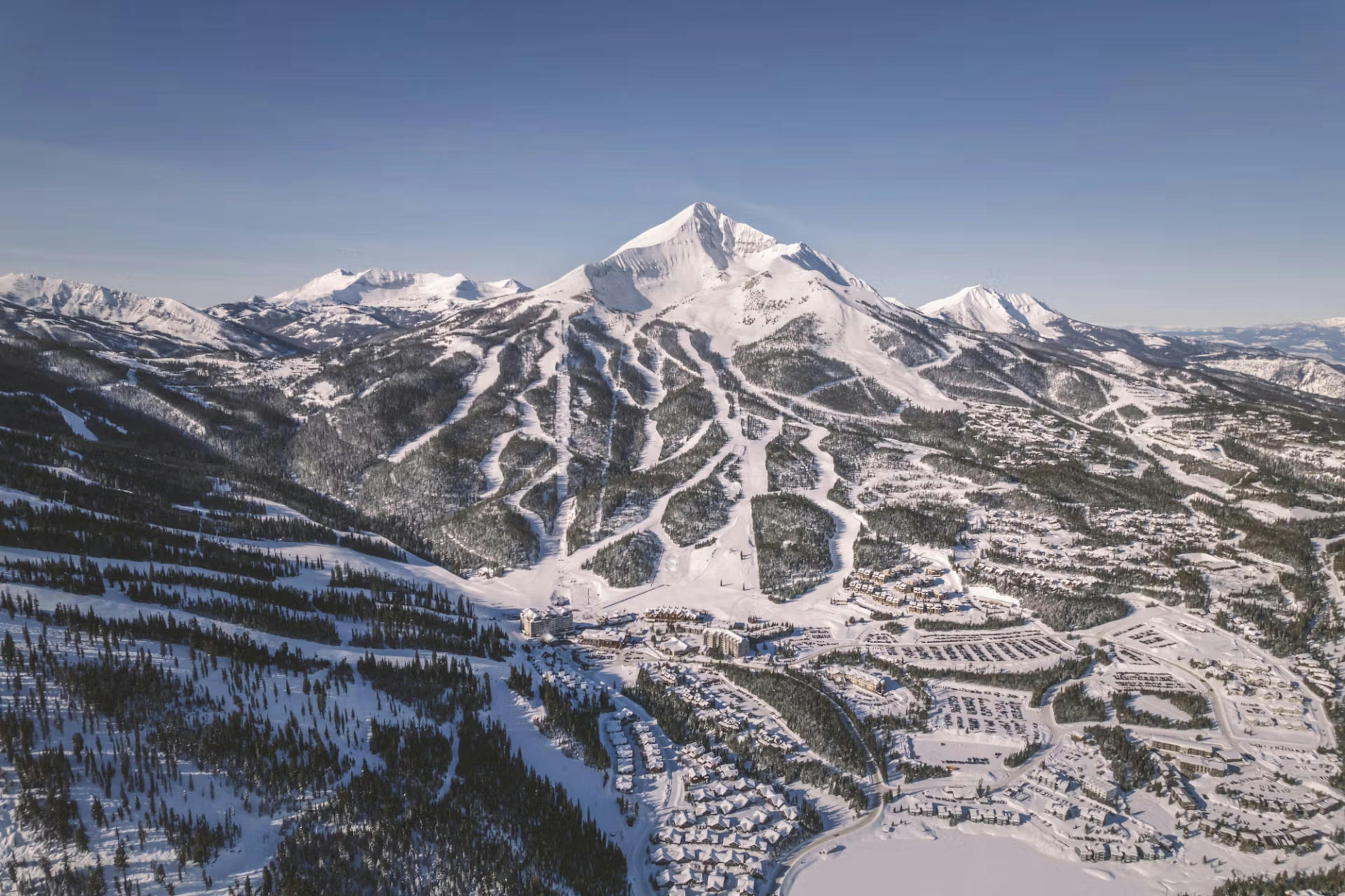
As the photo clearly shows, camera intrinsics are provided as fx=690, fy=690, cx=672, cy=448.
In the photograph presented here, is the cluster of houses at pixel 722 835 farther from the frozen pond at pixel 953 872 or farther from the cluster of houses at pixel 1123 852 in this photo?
the cluster of houses at pixel 1123 852

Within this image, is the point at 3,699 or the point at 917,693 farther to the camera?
the point at 917,693

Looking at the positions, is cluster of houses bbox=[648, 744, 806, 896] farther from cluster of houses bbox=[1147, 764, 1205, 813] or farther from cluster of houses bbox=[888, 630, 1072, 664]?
cluster of houses bbox=[888, 630, 1072, 664]

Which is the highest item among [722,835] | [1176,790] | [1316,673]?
[1316,673]

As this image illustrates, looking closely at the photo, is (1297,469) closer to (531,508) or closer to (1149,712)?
(1149,712)

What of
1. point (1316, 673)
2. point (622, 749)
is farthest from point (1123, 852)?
point (1316, 673)

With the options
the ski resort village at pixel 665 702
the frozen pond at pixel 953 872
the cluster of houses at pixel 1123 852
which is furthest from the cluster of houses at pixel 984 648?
the frozen pond at pixel 953 872

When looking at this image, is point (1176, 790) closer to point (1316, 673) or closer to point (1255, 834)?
point (1255, 834)

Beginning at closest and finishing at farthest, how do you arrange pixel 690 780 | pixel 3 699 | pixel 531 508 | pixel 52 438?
pixel 3 699
pixel 690 780
pixel 52 438
pixel 531 508

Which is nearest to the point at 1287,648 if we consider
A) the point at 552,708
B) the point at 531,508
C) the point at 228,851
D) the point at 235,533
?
the point at 552,708
